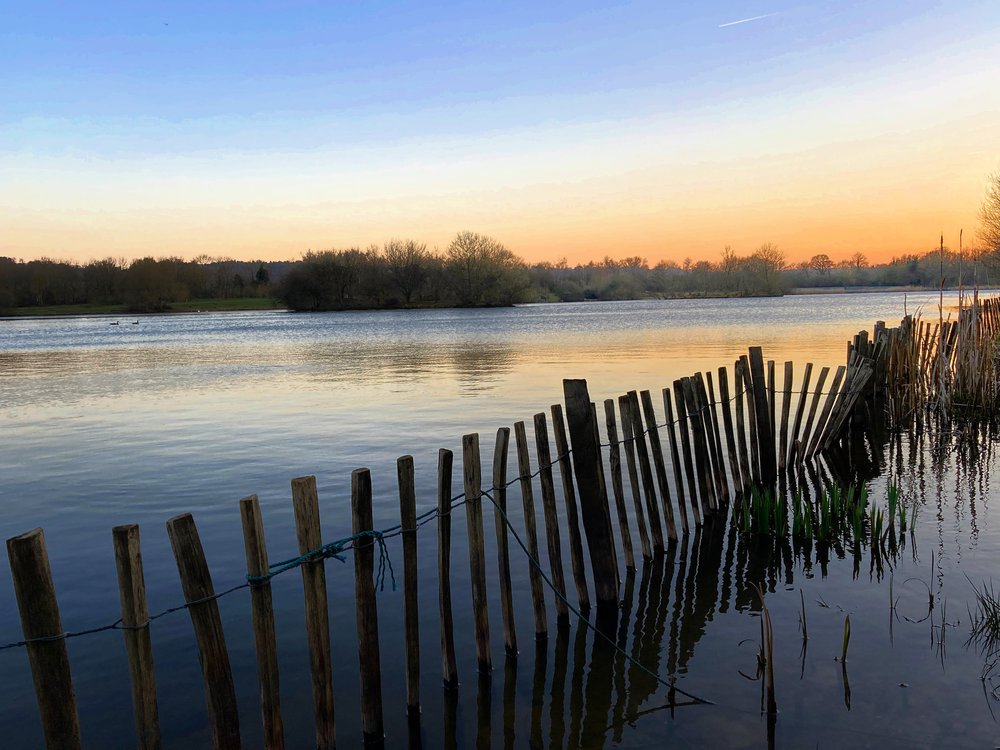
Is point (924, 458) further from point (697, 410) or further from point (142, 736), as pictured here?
point (142, 736)

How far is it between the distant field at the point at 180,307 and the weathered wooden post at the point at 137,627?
136021 mm

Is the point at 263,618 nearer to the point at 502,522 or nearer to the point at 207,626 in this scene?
the point at 207,626

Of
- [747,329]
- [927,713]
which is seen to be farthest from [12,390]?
[747,329]

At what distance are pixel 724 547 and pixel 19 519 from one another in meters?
8.89

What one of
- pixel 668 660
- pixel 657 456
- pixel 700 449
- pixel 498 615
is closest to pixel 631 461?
pixel 657 456

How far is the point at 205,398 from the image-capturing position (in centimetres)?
2256

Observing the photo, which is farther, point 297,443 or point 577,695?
point 297,443

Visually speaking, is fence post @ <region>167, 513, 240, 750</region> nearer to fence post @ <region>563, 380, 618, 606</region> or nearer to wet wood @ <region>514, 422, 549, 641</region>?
wet wood @ <region>514, 422, 549, 641</region>

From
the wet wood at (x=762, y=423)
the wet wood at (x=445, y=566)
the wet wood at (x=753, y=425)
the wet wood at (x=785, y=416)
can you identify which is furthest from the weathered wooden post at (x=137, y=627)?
the wet wood at (x=785, y=416)

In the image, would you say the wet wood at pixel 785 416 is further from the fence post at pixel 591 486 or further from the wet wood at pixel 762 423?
the fence post at pixel 591 486

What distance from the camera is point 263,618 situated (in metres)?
4.25

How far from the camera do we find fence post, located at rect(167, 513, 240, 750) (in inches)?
151

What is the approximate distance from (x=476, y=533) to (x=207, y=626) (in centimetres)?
205

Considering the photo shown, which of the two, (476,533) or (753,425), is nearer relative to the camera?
(476,533)
